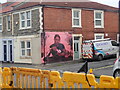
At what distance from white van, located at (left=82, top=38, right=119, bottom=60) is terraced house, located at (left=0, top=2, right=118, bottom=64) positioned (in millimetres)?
1687

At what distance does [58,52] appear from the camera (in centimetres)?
2325

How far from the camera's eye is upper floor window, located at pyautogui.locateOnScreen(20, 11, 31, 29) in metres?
23.7

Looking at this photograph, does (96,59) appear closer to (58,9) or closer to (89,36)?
(89,36)

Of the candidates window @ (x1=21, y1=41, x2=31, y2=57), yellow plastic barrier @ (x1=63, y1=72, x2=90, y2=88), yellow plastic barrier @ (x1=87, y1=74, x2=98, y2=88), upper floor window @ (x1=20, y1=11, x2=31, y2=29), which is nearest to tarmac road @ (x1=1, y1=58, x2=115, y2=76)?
window @ (x1=21, y1=41, x2=31, y2=57)

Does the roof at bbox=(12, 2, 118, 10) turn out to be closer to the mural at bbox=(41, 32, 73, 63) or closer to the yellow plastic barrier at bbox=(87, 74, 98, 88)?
the mural at bbox=(41, 32, 73, 63)

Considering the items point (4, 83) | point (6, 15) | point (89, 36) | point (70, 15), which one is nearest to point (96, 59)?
point (89, 36)

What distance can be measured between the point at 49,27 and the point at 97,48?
4.74m

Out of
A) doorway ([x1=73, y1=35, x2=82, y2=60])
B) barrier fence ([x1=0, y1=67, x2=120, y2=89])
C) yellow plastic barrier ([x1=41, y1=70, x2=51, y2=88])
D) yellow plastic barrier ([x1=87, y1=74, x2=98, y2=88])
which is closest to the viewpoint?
barrier fence ([x1=0, y1=67, x2=120, y2=89])

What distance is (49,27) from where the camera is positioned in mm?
22672

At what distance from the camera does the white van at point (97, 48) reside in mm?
22281

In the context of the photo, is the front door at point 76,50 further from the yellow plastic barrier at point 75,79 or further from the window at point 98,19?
the yellow plastic barrier at point 75,79

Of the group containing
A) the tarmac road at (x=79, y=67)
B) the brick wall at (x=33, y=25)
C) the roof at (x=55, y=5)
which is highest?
the roof at (x=55, y=5)

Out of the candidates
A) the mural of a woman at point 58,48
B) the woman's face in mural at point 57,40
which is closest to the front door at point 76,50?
the mural of a woman at point 58,48

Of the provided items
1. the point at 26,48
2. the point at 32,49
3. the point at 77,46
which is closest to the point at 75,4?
the point at 77,46
